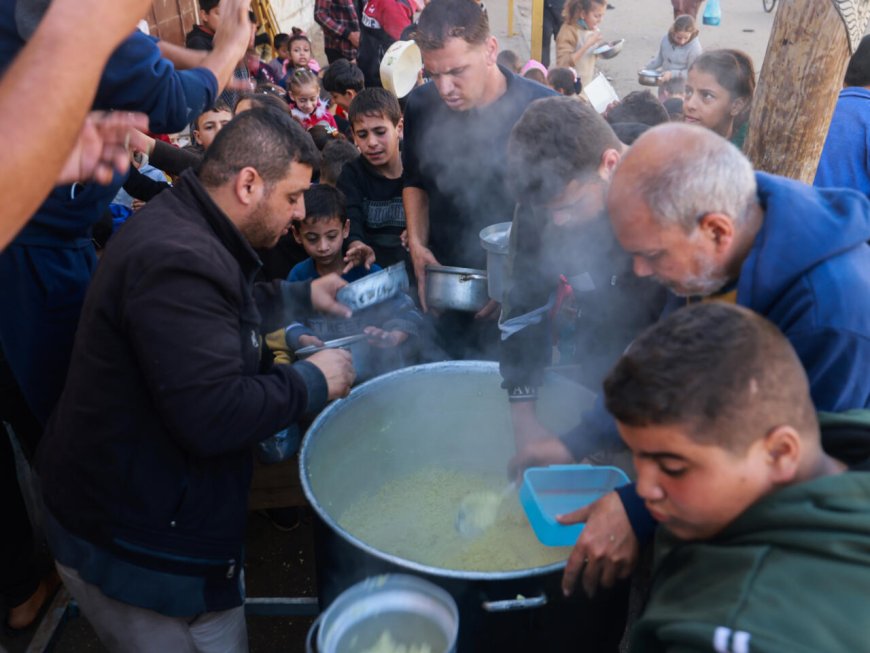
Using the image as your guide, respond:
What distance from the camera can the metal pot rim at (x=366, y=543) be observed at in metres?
1.79

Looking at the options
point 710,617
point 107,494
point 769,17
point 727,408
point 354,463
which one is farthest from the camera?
point 769,17

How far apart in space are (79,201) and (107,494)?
1089 mm

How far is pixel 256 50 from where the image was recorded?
26.1 feet

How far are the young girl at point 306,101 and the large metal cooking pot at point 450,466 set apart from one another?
3.69 m

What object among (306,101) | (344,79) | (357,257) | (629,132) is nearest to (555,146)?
(629,132)

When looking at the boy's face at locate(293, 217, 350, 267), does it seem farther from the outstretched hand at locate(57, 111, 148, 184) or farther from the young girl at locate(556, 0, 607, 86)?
the young girl at locate(556, 0, 607, 86)

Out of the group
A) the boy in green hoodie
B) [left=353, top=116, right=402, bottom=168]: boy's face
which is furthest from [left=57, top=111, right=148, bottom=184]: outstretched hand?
[left=353, top=116, right=402, bottom=168]: boy's face

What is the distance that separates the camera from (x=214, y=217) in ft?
6.37

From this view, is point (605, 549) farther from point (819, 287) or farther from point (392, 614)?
point (819, 287)

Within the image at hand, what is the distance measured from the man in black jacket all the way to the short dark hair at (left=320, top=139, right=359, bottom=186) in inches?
86.5

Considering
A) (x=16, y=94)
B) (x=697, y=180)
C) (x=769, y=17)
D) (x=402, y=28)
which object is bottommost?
(x=769, y=17)

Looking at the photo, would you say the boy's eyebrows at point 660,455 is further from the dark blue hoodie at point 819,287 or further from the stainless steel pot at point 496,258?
the stainless steel pot at point 496,258

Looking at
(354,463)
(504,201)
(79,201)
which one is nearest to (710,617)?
(354,463)

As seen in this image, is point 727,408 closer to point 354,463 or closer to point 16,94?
point 16,94
